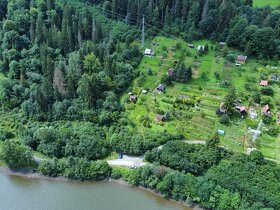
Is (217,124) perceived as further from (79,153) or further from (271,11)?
(271,11)

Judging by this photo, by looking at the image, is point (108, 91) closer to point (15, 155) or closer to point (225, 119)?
point (15, 155)

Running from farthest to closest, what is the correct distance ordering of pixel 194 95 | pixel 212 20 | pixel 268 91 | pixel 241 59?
pixel 212 20 → pixel 241 59 → pixel 194 95 → pixel 268 91

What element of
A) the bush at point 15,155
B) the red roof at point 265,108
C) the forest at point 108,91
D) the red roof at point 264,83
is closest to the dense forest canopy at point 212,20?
the forest at point 108,91

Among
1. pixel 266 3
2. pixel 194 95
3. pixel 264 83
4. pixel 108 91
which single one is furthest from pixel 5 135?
pixel 266 3

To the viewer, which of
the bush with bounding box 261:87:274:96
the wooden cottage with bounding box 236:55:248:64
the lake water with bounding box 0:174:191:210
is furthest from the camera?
the wooden cottage with bounding box 236:55:248:64

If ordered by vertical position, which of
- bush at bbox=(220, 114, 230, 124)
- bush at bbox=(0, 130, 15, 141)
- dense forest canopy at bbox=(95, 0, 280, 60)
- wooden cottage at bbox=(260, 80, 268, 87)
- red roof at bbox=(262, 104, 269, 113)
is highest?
dense forest canopy at bbox=(95, 0, 280, 60)

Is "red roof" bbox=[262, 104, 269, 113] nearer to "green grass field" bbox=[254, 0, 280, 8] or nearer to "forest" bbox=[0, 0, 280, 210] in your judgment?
"forest" bbox=[0, 0, 280, 210]

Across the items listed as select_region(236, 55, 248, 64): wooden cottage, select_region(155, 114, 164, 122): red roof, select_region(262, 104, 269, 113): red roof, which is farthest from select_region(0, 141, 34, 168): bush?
select_region(236, 55, 248, 64): wooden cottage

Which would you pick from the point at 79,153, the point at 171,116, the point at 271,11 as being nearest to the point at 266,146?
the point at 171,116
